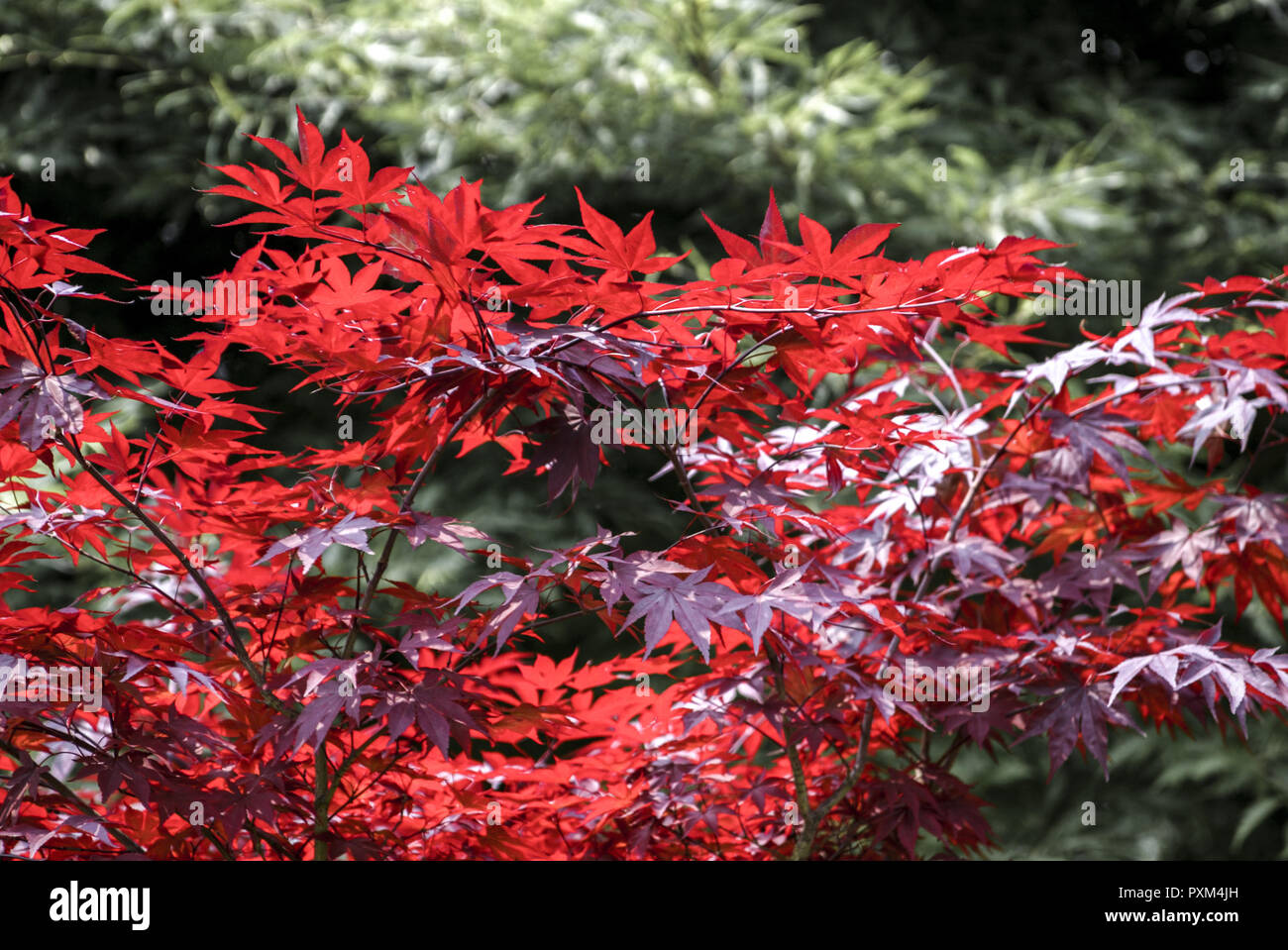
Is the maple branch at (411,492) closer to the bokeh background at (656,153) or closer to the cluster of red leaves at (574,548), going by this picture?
the cluster of red leaves at (574,548)

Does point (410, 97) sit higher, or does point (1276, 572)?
point (410, 97)

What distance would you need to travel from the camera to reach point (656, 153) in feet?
14.6

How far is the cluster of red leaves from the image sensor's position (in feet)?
3.69

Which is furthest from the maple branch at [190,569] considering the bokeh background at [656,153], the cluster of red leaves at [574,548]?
the bokeh background at [656,153]

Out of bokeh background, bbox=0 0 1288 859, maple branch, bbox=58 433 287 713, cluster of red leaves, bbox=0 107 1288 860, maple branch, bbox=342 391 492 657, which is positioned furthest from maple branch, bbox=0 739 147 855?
bokeh background, bbox=0 0 1288 859

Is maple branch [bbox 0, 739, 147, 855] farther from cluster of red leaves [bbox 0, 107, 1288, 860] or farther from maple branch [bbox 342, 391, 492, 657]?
maple branch [bbox 342, 391, 492, 657]

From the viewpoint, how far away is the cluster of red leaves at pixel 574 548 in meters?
1.12

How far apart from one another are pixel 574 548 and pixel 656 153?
3.55 meters

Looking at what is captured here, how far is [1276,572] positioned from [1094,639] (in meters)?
0.39

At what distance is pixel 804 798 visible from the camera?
56.3 inches

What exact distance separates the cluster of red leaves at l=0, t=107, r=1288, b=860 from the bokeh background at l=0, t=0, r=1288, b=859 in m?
2.48

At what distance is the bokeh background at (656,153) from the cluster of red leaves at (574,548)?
2.48 metres
